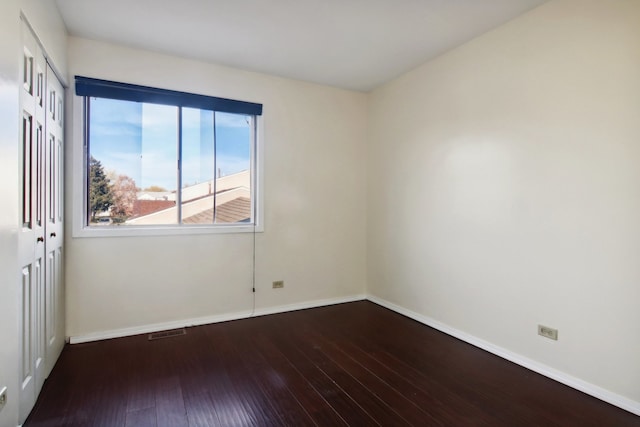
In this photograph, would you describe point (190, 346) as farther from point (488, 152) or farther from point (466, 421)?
point (488, 152)

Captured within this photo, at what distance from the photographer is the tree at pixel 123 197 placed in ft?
10.5

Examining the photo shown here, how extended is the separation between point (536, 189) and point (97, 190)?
12.1 feet

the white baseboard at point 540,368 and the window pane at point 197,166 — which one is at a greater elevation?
the window pane at point 197,166

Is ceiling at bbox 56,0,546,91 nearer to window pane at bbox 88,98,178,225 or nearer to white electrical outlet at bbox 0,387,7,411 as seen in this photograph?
window pane at bbox 88,98,178,225

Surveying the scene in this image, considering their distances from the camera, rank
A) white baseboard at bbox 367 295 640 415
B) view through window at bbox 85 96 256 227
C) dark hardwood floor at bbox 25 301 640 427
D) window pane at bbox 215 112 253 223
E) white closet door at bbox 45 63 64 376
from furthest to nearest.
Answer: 1. window pane at bbox 215 112 253 223
2. view through window at bbox 85 96 256 227
3. white closet door at bbox 45 63 64 376
4. white baseboard at bbox 367 295 640 415
5. dark hardwood floor at bbox 25 301 640 427

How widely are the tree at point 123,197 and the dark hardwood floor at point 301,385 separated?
3.72 feet

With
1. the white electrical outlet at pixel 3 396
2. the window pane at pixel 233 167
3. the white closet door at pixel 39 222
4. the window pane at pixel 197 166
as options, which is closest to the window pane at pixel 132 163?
the window pane at pixel 197 166

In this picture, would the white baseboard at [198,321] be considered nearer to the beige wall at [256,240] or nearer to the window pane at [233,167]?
the beige wall at [256,240]

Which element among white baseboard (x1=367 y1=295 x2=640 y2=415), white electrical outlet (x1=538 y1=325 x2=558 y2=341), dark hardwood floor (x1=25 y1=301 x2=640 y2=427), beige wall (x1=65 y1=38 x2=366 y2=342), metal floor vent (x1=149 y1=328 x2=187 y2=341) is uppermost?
beige wall (x1=65 y1=38 x2=366 y2=342)

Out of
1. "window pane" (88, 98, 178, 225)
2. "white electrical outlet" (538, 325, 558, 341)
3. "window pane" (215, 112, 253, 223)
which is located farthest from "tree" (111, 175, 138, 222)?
"white electrical outlet" (538, 325, 558, 341)

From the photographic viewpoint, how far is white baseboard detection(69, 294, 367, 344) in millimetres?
3025

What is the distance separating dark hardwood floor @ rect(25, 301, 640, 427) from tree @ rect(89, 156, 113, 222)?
1187 millimetres

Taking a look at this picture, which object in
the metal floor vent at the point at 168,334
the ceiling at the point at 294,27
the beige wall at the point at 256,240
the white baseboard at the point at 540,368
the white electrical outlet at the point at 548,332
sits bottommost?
the metal floor vent at the point at 168,334

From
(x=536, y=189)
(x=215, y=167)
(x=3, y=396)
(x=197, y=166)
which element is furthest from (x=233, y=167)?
(x=536, y=189)
